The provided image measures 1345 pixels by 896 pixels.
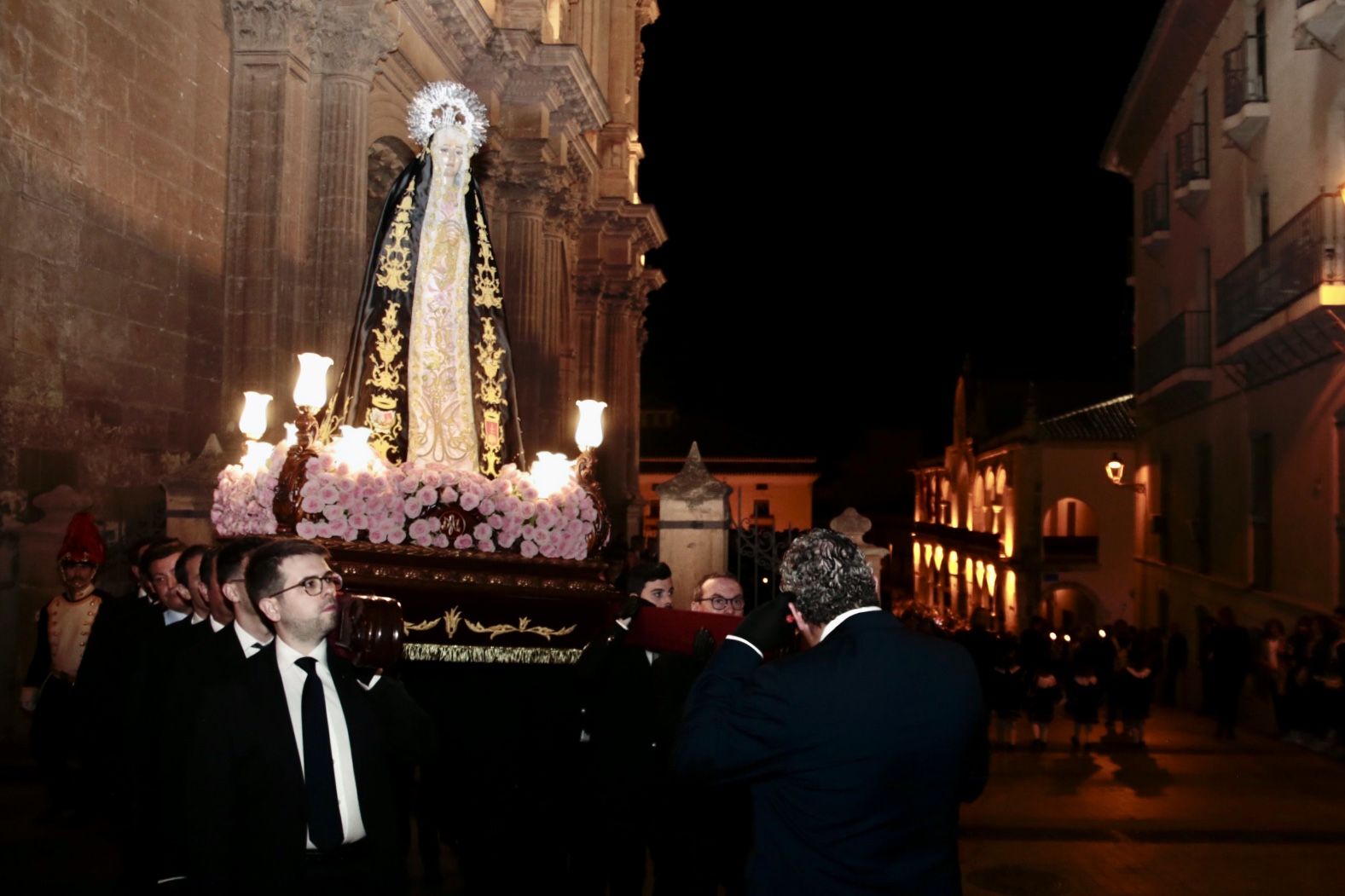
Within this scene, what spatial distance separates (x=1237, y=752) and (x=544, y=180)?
14370 mm

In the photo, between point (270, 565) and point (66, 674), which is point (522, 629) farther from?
point (66, 674)

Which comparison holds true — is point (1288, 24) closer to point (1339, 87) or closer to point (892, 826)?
point (1339, 87)

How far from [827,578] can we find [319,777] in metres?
1.57

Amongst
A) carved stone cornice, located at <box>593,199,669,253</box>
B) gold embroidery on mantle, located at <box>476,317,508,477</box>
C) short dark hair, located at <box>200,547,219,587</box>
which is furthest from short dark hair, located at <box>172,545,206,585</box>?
carved stone cornice, located at <box>593,199,669,253</box>

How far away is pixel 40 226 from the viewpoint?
39.4 feet

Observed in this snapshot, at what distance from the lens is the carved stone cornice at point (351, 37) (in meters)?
15.5

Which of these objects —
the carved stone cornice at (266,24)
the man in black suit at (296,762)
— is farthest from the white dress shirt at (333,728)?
the carved stone cornice at (266,24)

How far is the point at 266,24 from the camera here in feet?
49.4

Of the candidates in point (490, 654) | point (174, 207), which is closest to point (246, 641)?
point (490, 654)

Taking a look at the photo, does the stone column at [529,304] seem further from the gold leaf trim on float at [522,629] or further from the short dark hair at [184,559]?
the gold leaf trim on float at [522,629]

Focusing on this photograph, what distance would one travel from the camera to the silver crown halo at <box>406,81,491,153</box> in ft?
22.5

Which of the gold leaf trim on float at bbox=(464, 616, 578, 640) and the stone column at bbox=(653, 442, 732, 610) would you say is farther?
the stone column at bbox=(653, 442, 732, 610)

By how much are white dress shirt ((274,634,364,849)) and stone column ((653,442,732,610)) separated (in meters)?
7.60

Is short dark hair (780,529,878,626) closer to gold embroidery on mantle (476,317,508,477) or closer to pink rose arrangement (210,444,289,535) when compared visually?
pink rose arrangement (210,444,289,535)
